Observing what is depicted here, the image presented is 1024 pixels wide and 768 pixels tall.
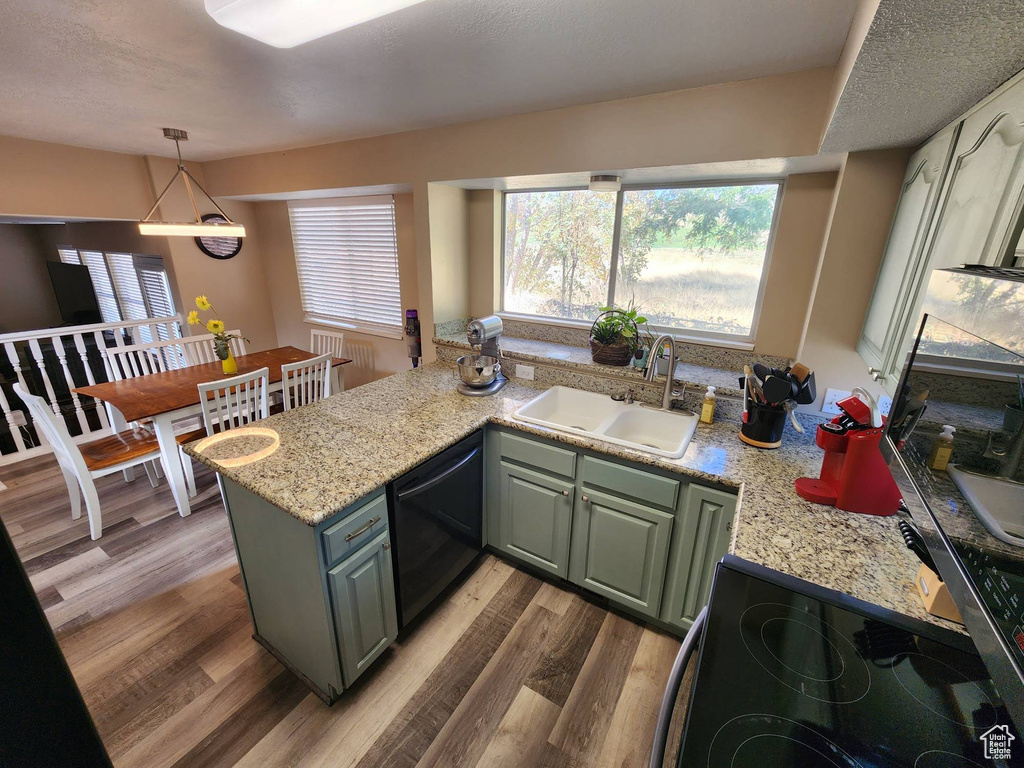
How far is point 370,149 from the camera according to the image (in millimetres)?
2625

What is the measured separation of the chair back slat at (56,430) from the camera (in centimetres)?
214

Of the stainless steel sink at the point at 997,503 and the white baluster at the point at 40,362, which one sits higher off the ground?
the stainless steel sink at the point at 997,503

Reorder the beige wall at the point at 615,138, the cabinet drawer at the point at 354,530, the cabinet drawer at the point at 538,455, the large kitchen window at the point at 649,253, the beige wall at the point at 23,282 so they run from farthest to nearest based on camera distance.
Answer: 1. the beige wall at the point at 23,282
2. the large kitchen window at the point at 649,253
3. the cabinet drawer at the point at 538,455
4. the beige wall at the point at 615,138
5. the cabinet drawer at the point at 354,530

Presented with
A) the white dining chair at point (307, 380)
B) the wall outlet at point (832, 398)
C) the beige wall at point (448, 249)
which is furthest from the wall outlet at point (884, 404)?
the white dining chair at point (307, 380)

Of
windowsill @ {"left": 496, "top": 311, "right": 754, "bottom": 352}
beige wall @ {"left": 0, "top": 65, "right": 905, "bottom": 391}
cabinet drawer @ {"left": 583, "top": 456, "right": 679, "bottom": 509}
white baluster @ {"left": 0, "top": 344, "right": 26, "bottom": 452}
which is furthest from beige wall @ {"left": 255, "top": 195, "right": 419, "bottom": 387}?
cabinet drawer @ {"left": 583, "top": 456, "right": 679, "bottom": 509}

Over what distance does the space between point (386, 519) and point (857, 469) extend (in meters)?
1.54

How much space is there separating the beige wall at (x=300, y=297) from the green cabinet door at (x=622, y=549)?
2317 millimetres

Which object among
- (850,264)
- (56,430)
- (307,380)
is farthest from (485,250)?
(56,430)

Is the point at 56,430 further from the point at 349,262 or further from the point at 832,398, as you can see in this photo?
the point at 832,398

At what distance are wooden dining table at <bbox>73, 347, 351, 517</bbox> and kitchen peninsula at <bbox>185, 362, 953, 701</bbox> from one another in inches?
38.2

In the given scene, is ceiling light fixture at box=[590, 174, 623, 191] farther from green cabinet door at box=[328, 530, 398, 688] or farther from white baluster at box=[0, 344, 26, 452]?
white baluster at box=[0, 344, 26, 452]

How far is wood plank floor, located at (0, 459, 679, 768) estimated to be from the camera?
4.75 feet

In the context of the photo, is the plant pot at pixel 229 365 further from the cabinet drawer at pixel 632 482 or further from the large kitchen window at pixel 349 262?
the cabinet drawer at pixel 632 482

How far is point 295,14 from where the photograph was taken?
1.03 metres
